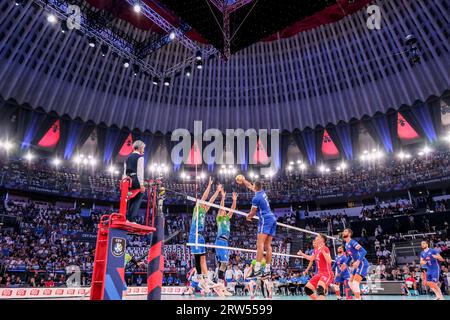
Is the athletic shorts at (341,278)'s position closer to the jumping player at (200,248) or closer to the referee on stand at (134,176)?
the jumping player at (200,248)

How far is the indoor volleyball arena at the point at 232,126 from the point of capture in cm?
2078

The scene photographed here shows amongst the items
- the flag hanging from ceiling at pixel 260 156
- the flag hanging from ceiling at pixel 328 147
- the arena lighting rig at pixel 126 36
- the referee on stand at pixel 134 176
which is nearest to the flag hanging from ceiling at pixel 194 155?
the flag hanging from ceiling at pixel 260 156

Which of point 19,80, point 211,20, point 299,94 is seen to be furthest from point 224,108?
point 19,80

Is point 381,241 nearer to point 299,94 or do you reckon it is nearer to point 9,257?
point 299,94

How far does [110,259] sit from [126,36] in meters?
21.0

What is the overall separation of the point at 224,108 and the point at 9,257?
2434cm

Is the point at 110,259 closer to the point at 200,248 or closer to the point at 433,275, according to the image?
the point at 200,248

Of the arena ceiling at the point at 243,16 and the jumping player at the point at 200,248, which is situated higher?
the arena ceiling at the point at 243,16

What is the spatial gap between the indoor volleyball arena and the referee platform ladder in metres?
9.76

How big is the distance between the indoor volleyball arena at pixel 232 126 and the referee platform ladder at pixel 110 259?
9761 mm

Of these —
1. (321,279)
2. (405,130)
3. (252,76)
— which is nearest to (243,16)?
(252,76)

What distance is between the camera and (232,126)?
35625 mm

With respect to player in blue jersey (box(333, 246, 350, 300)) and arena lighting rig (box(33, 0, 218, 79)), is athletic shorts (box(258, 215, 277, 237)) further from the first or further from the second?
arena lighting rig (box(33, 0, 218, 79))

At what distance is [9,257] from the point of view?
20.5 metres
